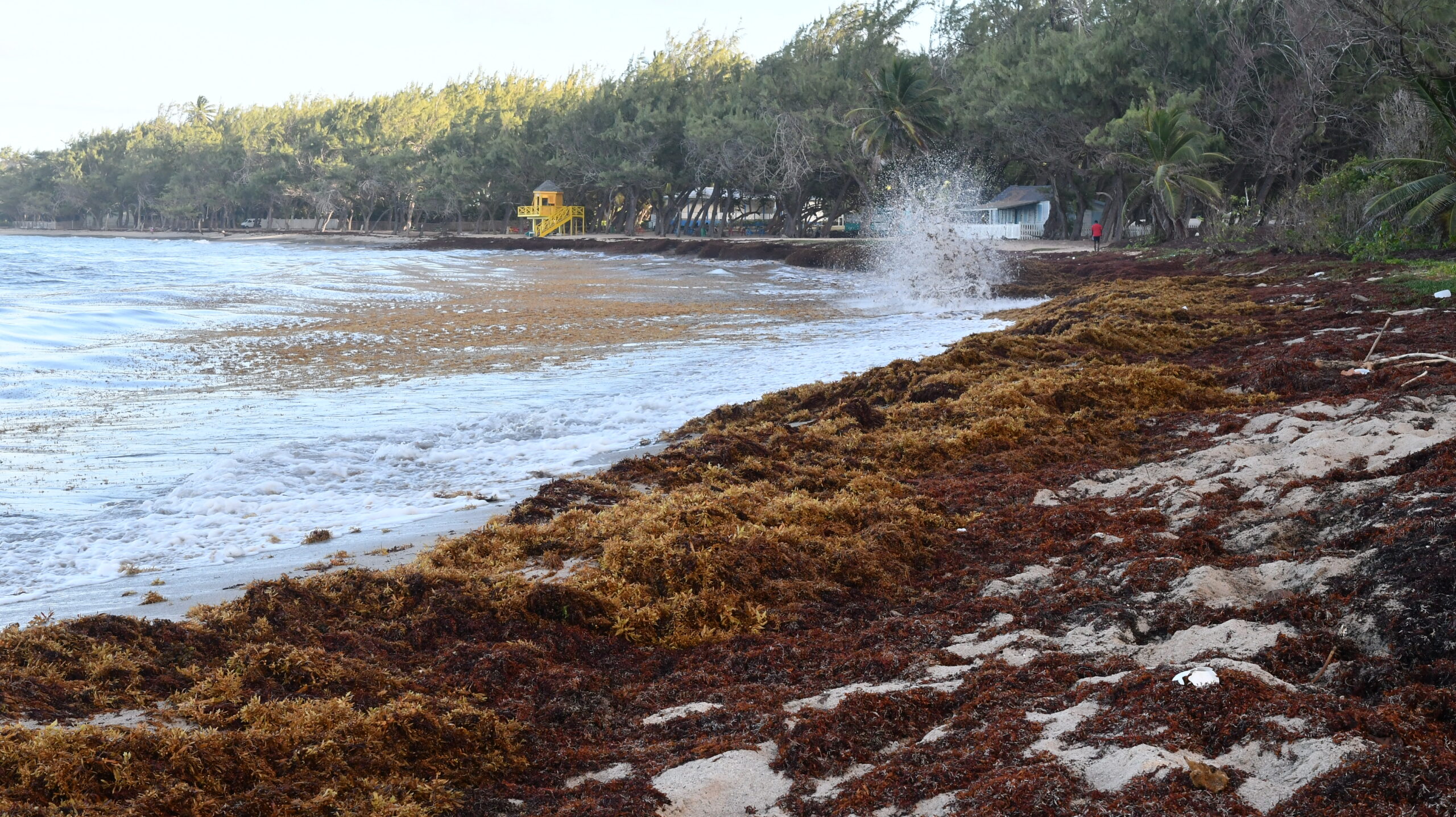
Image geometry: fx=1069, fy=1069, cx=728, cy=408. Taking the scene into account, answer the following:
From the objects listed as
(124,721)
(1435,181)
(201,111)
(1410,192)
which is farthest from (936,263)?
(201,111)

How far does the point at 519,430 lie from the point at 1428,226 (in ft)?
60.2

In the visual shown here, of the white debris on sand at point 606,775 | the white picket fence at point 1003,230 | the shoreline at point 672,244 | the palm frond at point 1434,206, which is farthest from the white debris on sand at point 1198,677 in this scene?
the white picket fence at point 1003,230

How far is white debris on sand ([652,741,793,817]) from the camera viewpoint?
9.29 ft

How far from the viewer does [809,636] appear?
166 inches

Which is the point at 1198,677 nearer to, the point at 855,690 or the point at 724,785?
the point at 855,690

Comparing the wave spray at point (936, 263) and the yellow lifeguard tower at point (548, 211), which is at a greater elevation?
the yellow lifeguard tower at point (548, 211)

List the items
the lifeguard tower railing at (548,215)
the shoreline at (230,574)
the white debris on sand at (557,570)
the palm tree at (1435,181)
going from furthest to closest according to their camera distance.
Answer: the lifeguard tower railing at (548,215)
the palm tree at (1435,181)
the white debris on sand at (557,570)
the shoreline at (230,574)

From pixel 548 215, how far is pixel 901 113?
32489 millimetres

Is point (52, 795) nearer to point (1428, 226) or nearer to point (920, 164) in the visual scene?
point (1428, 226)

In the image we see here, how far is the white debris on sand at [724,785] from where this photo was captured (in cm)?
283

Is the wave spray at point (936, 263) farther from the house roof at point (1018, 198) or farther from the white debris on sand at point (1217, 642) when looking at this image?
the house roof at point (1018, 198)

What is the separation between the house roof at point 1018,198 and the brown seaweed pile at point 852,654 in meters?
46.6

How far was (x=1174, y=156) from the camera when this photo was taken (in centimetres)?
3089

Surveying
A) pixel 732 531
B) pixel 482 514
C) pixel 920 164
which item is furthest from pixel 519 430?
pixel 920 164
